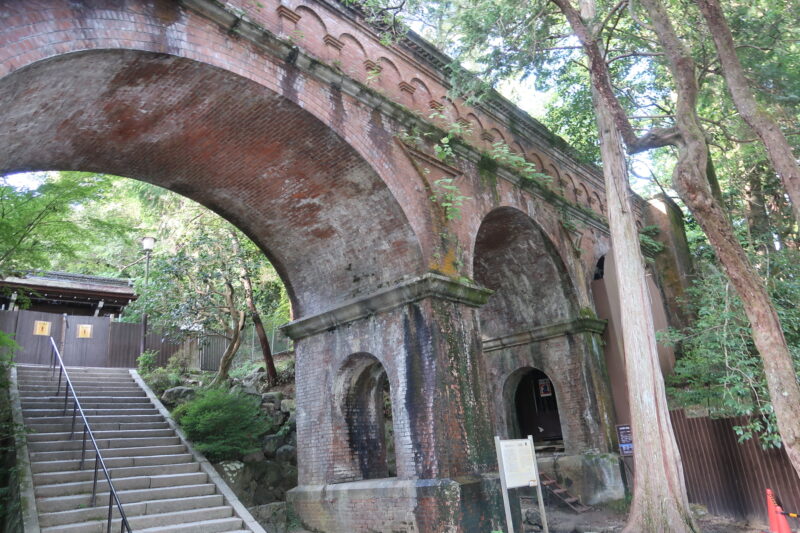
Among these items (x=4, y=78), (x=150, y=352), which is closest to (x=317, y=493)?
(x=4, y=78)

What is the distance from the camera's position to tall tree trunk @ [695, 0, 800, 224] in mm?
6445

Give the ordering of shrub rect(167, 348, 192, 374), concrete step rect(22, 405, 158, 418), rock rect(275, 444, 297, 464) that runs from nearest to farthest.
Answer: concrete step rect(22, 405, 158, 418)
rock rect(275, 444, 297, 464)
shrub rect(167, 348, 192, 374)

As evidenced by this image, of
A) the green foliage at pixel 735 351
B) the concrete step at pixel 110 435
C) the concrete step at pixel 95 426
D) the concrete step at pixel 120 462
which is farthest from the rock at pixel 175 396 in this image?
the green foliage at pixel 735 351

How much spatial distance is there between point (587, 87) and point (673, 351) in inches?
263

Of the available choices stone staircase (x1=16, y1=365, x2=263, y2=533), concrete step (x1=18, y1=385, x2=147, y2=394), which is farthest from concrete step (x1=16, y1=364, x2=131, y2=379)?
concrete step (x1=18, y1=385, x2=147, y2=394)

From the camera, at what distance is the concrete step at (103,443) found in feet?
27.9

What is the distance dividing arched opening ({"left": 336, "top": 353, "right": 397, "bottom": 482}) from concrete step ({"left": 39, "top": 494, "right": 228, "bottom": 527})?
2068 mm

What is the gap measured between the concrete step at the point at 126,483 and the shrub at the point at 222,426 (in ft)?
2.78

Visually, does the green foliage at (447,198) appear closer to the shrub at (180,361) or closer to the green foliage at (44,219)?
the green foliage at (44,219)

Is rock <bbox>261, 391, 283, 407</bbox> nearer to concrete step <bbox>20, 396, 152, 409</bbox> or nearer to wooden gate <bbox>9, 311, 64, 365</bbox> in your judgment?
concrete step <bbox>20, 396, 152, 409</bbox>

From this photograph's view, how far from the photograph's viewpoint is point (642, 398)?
25.3 ft

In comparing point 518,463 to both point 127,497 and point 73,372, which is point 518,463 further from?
point 73,372

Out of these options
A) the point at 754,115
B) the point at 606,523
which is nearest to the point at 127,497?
the point at 606,523

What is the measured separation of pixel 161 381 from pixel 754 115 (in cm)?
1251
